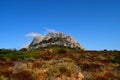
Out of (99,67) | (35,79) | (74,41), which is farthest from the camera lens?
(74,41)

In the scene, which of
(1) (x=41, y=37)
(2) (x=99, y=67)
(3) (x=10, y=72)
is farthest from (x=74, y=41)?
(3) (x=10, y=72)

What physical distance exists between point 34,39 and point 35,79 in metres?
63.3

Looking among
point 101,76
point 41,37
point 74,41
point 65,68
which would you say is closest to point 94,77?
point 101,76

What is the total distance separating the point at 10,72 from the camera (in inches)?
637

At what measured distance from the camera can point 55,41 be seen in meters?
67.9

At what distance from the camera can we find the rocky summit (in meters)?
65.9

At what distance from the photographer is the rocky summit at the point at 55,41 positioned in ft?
216

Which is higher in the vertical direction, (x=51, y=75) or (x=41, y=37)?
(x=41, y=37)

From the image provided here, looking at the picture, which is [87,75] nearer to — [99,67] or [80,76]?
[80,76]

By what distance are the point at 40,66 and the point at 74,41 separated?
5229 centimetres

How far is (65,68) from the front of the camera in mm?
16391

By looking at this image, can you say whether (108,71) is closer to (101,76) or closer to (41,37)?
(101,76)

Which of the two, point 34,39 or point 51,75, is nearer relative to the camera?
point 51,75

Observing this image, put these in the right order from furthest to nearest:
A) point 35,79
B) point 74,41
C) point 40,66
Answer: point 74,41 → point 40,66 → point 35,79
